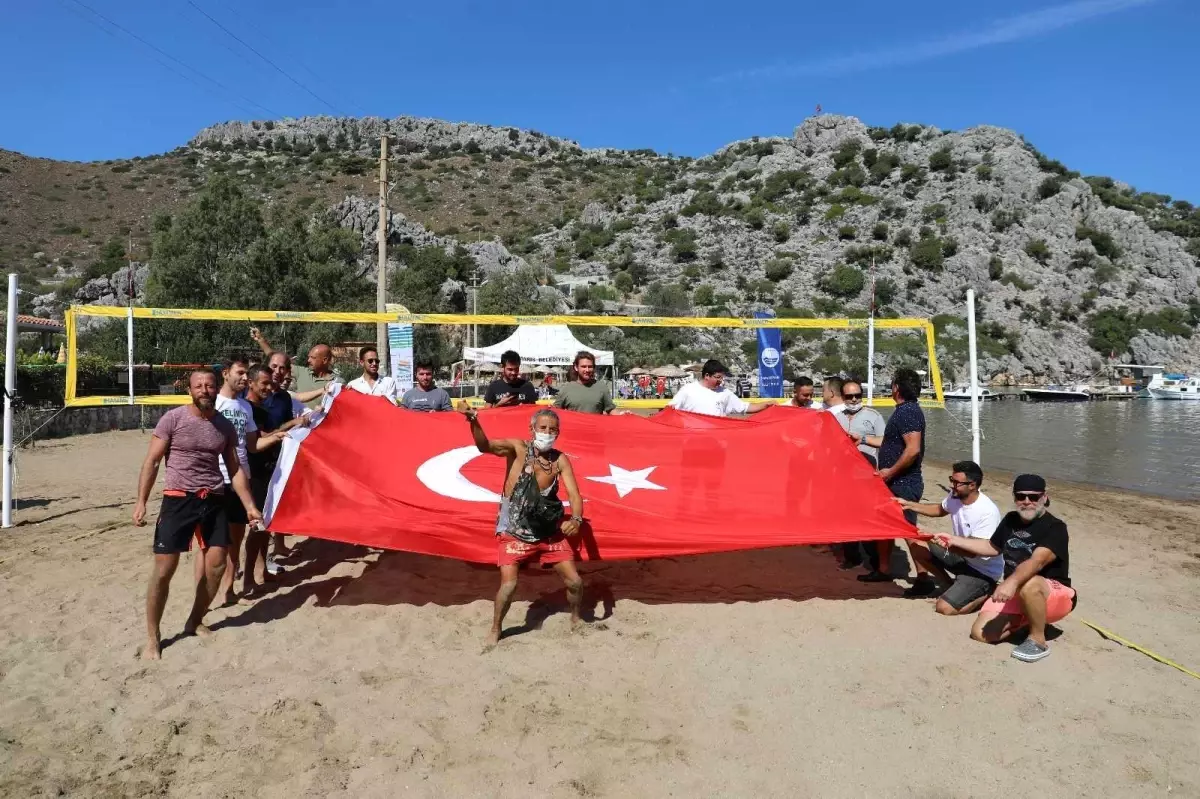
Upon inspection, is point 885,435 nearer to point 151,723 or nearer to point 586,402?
point 586,402

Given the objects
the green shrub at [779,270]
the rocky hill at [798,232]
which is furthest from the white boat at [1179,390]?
the green shrub at [779,270]

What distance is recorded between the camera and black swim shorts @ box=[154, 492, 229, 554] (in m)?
4.30

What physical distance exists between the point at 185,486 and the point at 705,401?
4458mm

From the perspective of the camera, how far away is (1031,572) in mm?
4465

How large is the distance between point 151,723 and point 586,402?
4.04 meters

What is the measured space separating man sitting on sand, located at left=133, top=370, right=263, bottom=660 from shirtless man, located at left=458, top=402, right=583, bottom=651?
1.67 m

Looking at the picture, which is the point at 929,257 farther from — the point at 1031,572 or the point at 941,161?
the point at 1031,572

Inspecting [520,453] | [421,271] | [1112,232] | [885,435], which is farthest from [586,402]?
[1112,232]

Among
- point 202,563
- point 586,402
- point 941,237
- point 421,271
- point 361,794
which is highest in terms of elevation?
point 941,237

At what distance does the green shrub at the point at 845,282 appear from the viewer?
212ft

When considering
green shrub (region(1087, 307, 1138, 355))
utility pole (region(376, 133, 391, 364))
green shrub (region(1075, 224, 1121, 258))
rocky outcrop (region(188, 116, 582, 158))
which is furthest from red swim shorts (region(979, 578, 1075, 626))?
rocky outcrop (region(188, 116, 582, 158))

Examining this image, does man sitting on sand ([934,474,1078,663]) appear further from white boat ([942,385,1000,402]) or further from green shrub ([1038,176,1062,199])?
green shrub ([1038,176,1062,199])

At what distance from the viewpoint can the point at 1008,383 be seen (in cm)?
6091

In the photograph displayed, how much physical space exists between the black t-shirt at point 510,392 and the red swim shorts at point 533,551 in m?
2.22
